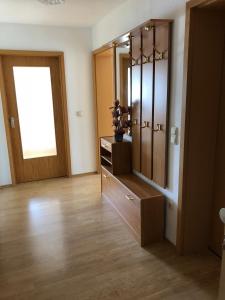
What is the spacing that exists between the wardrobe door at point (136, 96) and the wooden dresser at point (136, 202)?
0.16m

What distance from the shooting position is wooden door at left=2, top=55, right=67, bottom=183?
12.5ft

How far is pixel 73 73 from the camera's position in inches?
158

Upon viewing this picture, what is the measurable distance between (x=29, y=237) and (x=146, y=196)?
132 cm

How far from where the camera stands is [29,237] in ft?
8.54

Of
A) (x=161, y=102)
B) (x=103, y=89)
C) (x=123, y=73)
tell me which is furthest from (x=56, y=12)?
(x=161, y=102)

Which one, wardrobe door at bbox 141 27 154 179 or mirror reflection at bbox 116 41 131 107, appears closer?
wardrobe door at bbox 141 27 154 179

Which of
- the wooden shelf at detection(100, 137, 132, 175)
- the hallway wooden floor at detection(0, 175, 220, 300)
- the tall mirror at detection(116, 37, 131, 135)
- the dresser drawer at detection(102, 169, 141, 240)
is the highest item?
the tall mirror at detection(116, 37, 131, 135)

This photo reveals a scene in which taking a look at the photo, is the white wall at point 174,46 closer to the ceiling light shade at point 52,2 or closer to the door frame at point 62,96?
the ceiling light shade at point 52,2

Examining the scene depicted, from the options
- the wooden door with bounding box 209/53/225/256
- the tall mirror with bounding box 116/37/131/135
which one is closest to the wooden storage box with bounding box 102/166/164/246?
the wooden door with bounding box 209/53/225/256

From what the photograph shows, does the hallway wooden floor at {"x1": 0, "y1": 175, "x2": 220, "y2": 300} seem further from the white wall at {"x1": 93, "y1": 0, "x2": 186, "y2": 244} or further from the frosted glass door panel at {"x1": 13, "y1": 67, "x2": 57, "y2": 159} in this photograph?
the frosted glass door panel at {"x1": 13, "y1": 67, "x2": 57, "y2": 159}

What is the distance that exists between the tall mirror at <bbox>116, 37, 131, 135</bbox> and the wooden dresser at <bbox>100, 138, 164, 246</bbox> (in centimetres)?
53

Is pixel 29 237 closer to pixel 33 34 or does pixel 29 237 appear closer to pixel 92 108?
pixel 92 108

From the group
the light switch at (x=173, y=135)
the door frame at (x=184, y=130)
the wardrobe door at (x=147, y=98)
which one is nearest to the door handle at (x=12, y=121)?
the wardrobe door at (x=147, y=98)

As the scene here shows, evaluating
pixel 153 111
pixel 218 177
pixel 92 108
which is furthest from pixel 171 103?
pixel 92 108
